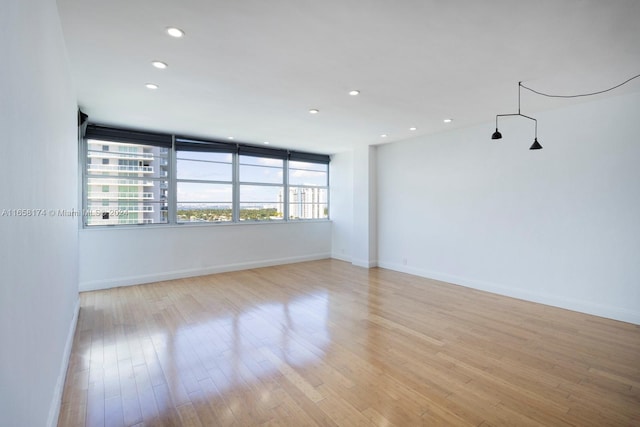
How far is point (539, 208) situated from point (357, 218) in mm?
3463

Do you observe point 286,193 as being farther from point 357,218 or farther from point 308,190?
point 357,218

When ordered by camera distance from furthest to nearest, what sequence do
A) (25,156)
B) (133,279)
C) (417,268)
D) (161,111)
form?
(417,268), (133,279), (161,111), (25,156)

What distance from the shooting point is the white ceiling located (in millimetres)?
2039

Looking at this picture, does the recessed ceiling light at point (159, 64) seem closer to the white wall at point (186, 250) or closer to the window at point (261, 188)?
the white wall at point (186, 250)

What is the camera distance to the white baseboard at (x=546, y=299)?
3.59 m

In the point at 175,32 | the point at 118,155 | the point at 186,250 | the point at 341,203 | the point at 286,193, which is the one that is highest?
the point at 175,32

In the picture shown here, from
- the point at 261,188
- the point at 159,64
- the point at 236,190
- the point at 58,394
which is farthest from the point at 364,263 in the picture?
the point at 58,394

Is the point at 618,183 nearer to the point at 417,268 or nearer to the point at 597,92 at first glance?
the point at 597,92

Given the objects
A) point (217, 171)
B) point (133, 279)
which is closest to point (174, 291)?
point (133, 279)

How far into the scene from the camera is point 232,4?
1.97 meters

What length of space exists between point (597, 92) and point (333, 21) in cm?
339

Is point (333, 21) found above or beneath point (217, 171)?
above

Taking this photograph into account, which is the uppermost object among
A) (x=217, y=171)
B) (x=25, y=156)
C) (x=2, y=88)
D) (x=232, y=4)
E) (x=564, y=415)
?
(x=232, y=4)

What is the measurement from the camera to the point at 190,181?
5875 millimetres
